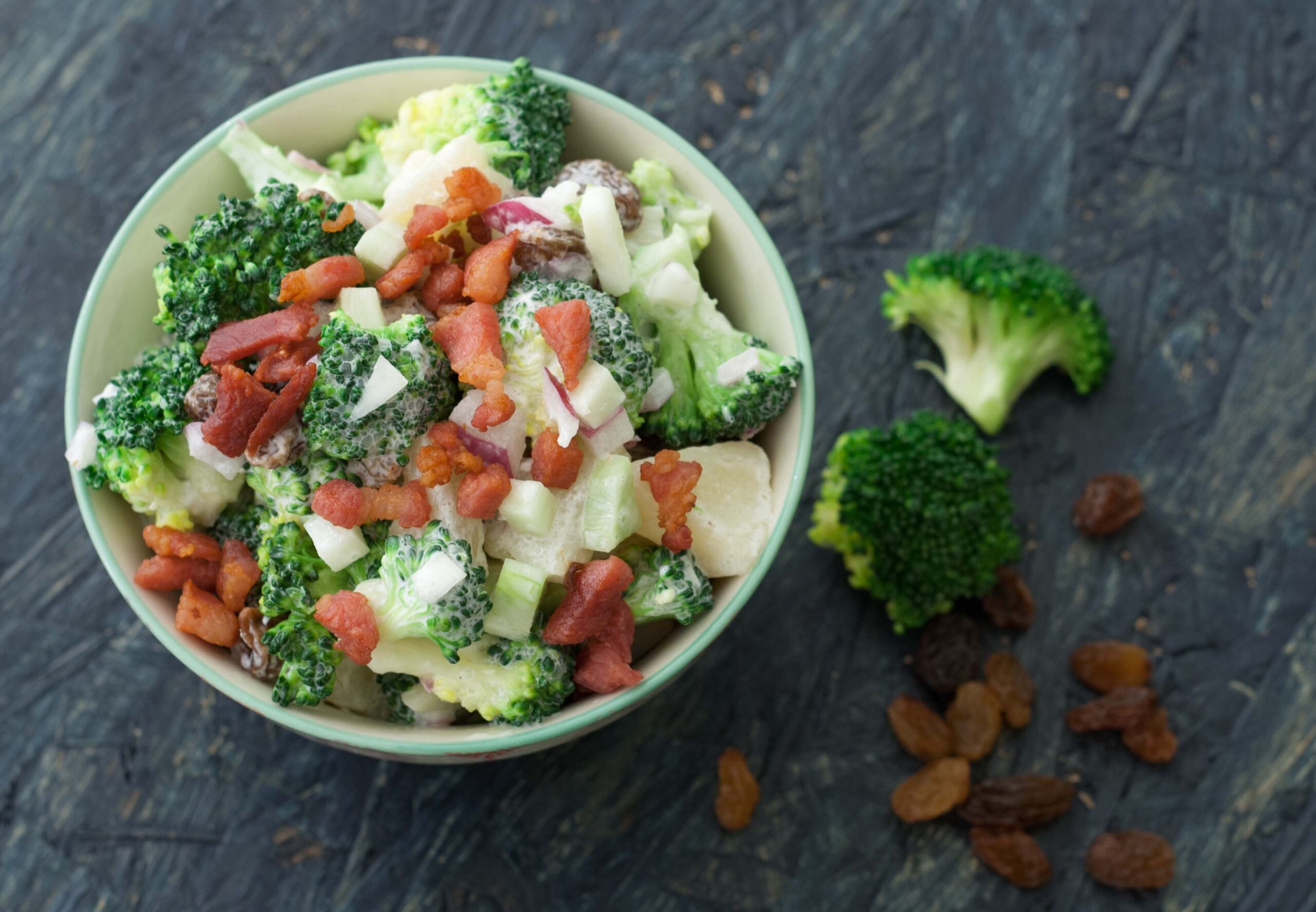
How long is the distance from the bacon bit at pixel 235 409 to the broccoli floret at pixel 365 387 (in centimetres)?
9

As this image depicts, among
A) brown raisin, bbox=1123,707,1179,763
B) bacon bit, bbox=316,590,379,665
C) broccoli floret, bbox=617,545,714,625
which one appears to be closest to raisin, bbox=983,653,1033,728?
brown raisin, bbox=1123,707,1179,763

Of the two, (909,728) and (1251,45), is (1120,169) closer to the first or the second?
(1251,45)

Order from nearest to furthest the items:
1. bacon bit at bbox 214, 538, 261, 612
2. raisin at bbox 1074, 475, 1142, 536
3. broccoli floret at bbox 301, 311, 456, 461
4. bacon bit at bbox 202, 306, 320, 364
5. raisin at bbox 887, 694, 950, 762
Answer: broccoli floret at bbox 301, 311, 456, 461
bacon bit at bbox 202, 306, 320, 364
bacon bit at bbox 214, 538, 261, 612
raisin at bbox 887, 694, 950, 762
raisin at bbox 1074, 475, 1142, 536

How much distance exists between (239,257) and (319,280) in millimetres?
179

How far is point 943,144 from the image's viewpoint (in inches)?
136

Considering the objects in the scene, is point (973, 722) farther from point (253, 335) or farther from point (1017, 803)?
point (253, 335)

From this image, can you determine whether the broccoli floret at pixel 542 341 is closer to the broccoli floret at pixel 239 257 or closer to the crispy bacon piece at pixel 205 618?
the broccoli floret at pixel 239 257

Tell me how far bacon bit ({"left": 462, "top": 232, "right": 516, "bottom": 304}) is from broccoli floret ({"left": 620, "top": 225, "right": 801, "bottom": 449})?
276 mm

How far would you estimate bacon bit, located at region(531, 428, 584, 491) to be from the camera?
6.96 feet

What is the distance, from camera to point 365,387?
6.70 feet

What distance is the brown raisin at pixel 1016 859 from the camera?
3.14 meters

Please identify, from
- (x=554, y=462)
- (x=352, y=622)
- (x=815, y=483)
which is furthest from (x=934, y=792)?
(x=352, y=622)

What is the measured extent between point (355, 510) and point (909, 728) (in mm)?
1860

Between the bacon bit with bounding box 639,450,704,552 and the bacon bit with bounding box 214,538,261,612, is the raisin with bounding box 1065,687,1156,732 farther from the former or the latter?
the bacon bit with bounding box 214,538,261,612
